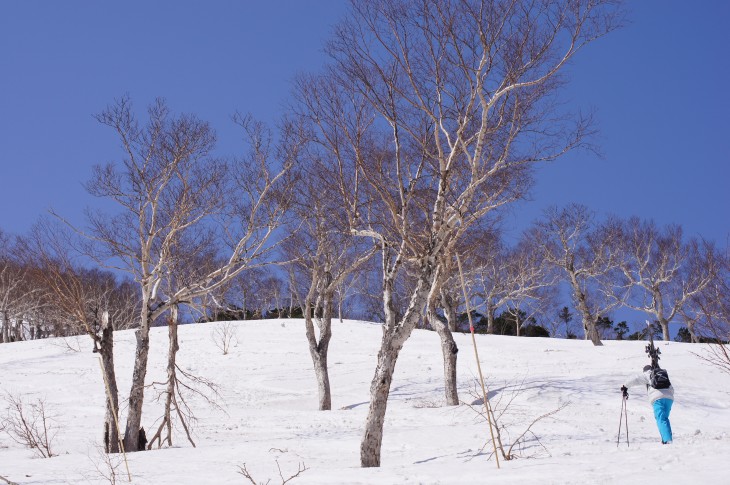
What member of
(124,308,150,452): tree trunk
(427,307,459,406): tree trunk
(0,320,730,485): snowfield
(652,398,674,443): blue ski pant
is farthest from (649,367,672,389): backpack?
(124,308,150,452): tree trunk

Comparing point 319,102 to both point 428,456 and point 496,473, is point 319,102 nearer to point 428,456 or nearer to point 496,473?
point 428,456

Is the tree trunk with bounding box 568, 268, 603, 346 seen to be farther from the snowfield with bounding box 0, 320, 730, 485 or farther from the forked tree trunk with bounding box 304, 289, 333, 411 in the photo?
the forked tree trunk with bounding box 304, 289, 333, 411

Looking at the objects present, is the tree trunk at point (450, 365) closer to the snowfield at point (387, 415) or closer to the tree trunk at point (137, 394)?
the snowfield at point (387, 415)

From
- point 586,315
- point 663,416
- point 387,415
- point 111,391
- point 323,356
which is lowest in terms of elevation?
point 387,415

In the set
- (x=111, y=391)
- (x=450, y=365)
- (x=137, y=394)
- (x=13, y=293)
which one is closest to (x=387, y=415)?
(x=450, y=365)

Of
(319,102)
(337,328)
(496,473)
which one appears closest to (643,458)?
(496,473)

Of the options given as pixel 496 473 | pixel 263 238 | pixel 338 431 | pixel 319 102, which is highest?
pixel 319 102

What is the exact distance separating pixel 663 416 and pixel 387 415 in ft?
24.2

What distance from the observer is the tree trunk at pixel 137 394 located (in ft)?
39.0

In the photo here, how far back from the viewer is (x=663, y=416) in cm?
877

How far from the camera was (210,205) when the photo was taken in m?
13.9

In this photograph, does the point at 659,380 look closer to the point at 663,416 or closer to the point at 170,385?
the point at 663,416

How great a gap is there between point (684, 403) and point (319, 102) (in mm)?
10816

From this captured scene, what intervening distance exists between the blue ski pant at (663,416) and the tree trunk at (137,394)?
847cm
